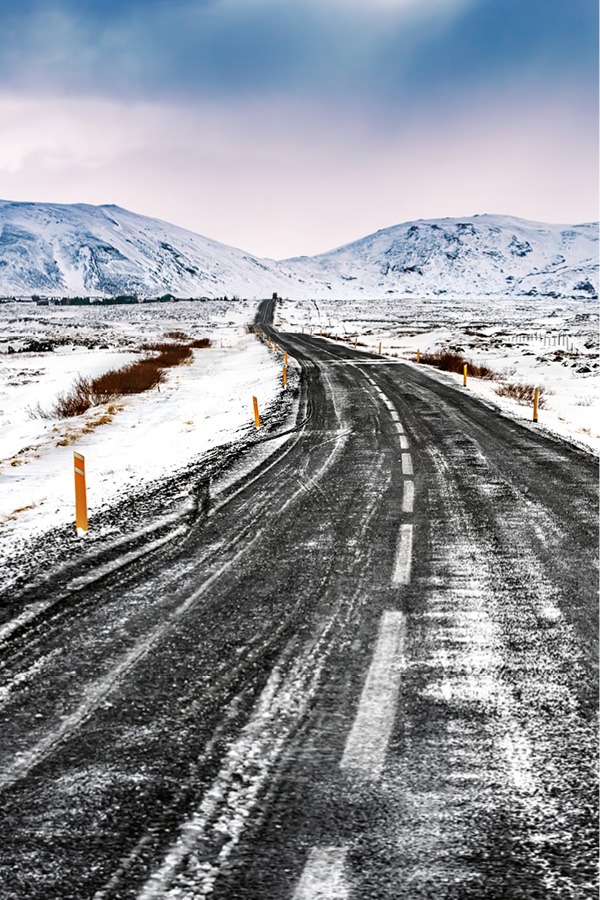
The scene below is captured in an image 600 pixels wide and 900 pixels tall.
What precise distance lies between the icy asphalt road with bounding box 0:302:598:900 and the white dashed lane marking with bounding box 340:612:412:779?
0.02 meters

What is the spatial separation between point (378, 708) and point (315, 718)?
0.39m

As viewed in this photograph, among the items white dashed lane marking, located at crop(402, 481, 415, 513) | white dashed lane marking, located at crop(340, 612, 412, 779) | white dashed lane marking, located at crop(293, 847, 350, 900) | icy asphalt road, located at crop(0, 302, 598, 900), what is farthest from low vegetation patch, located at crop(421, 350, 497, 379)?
white dashed lane marking, located at crop(293, 847, 350, 900)

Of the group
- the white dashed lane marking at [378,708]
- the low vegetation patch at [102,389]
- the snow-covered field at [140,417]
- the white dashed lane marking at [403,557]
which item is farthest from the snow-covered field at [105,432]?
the white dashed lane marking at [378,708]

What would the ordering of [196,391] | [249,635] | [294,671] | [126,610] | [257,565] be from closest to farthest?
1. [294,671]
2. [249,635]
3. [126,610]
4. [257,565]
5. [196,391]

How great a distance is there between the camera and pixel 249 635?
190 inches

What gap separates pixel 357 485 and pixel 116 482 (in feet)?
13.6

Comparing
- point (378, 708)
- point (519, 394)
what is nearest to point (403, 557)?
point (378, 708)

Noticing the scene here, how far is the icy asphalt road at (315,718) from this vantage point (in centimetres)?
271

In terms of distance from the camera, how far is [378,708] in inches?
151

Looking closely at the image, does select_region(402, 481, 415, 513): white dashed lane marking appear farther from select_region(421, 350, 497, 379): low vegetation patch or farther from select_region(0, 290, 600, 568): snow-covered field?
select_region(421, 350, 497, 379): low vegetation patch

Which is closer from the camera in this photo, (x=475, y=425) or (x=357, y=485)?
(x=357, y=485)

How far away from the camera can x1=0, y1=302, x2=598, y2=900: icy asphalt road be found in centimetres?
271

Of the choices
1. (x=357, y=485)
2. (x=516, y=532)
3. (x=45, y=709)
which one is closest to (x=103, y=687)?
(x=45, y=709)

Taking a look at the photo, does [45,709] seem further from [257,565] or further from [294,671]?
[257,565]
